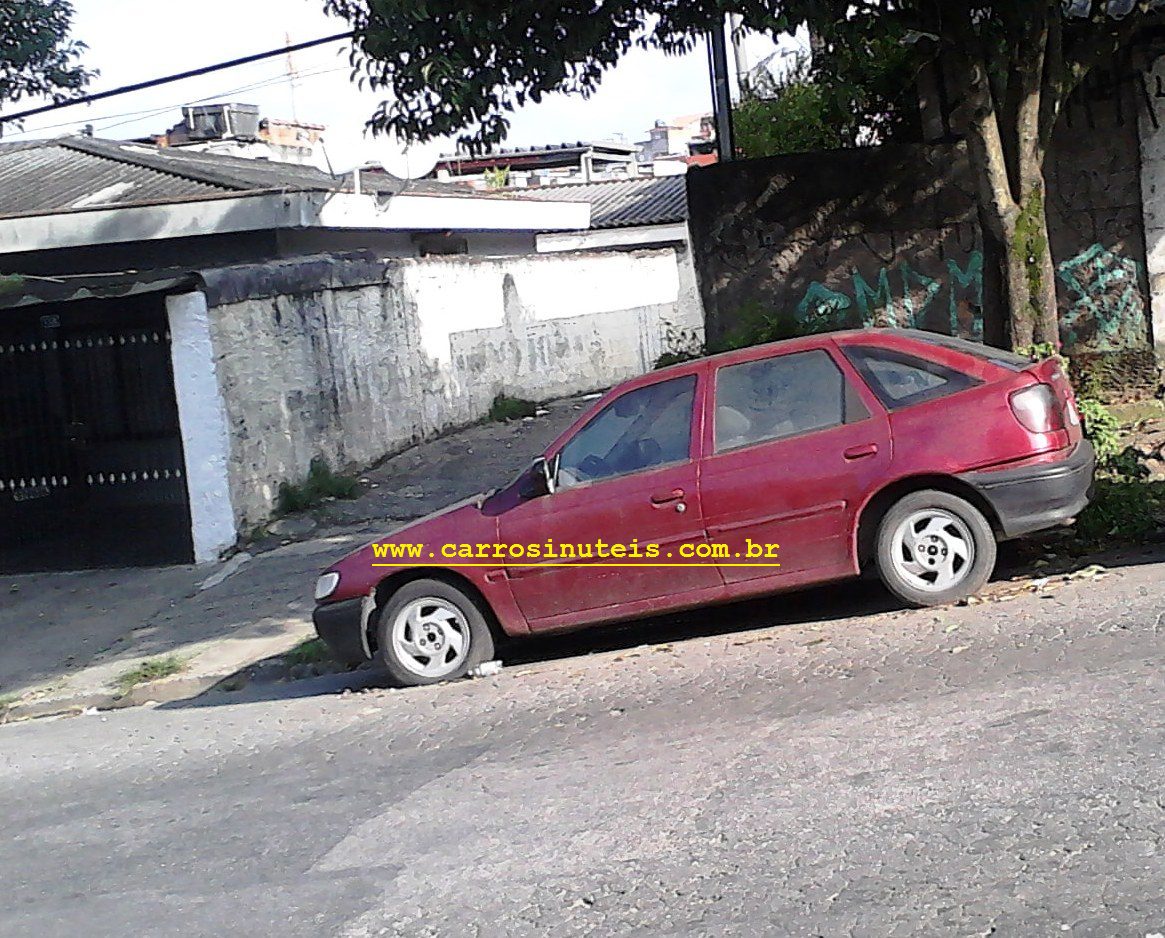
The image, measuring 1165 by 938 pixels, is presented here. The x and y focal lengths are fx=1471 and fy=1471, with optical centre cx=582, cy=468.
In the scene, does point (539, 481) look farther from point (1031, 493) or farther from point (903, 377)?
point (1031, 493)

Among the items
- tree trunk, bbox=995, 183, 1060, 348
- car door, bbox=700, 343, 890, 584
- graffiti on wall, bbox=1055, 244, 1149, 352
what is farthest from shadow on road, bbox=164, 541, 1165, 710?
graffiti on wall, bbox=1055, 244, 1149, 352

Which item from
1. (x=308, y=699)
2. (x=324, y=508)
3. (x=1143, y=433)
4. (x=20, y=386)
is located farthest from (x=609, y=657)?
(x=20, y=386)

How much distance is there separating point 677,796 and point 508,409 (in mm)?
15121

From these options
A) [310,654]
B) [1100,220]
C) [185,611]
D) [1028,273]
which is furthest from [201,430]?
[1100,220]

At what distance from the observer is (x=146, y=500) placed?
13.7 meters

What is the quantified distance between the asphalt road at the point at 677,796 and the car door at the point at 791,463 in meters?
0.49

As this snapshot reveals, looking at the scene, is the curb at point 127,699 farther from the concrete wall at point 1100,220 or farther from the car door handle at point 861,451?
the concrete wall at point 1100,220

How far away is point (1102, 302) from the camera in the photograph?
12875 millimetres

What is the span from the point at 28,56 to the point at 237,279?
2676 millimetres

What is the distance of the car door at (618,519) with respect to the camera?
8.16m

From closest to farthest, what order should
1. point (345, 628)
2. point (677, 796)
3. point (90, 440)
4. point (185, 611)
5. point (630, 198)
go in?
point (677, 796), point (345, 628), point (185, 611), point (90, 440), point (630, 198)

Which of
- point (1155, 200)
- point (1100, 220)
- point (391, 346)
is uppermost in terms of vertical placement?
point (1155, 200)

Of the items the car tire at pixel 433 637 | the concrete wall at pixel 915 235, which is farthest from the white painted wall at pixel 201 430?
the car tire at pixel 433 637

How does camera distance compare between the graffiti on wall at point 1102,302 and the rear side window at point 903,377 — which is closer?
the rear side window at point 903,377
